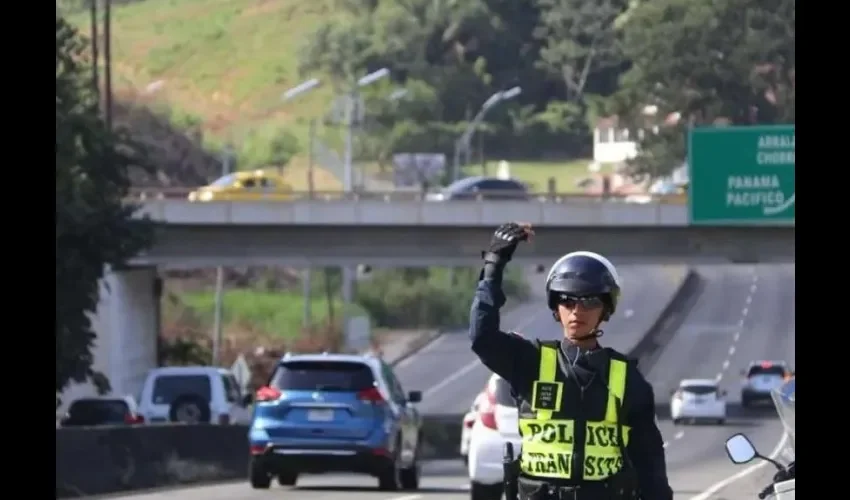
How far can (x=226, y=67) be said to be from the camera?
17238 centimetres

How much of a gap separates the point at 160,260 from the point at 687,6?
143 feet

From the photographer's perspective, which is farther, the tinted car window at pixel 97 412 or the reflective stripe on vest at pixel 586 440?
the tinted car window at pixel 97 412

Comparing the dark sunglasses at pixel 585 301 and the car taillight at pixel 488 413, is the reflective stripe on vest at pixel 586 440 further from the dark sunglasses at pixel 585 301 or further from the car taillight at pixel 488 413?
the car taillight at pixel 488 413

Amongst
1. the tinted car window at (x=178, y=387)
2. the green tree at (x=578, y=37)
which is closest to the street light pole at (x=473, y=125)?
the green tree at (x=578, y=37)

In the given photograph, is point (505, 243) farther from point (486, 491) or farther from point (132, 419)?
point (132, 419)

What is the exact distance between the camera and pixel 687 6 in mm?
93938

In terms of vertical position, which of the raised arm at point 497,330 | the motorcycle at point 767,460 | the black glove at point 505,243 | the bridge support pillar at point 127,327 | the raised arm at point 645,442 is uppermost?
the black glove at point 505,243

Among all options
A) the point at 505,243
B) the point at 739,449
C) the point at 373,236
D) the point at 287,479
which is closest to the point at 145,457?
the point at 287,479

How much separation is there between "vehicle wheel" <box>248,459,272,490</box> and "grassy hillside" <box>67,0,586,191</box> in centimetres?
10743

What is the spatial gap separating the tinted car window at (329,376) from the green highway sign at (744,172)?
2817 cm

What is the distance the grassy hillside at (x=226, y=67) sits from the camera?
144 m

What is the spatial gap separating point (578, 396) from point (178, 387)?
1151 inches
